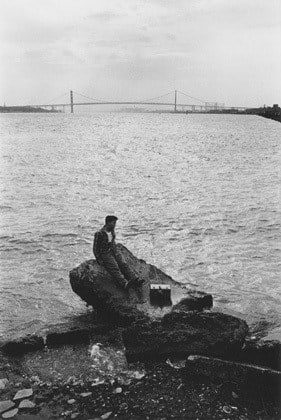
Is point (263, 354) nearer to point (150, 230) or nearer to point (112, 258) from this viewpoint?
point (112, 258)

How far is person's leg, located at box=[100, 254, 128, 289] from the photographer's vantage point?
9461mm

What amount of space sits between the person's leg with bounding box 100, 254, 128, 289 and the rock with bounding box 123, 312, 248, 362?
1856mm

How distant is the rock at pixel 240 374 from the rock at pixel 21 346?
9.29 ft

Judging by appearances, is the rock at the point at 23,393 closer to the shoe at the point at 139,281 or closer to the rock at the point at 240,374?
the rock at the point at 240,374

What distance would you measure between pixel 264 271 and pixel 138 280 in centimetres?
519

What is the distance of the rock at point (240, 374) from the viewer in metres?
6.43

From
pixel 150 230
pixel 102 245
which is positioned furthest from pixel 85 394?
pixel 150 230

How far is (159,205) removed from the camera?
22844 mm

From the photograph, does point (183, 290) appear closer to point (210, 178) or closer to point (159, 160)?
point (210, 178)

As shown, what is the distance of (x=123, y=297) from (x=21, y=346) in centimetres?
224

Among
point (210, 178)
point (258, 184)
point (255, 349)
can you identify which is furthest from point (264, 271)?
point (210, 178)

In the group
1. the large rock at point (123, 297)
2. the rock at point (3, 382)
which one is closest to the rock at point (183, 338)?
the large rock at point (123, 297)

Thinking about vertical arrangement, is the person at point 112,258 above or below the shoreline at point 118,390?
above

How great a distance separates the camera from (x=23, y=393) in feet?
21.8
